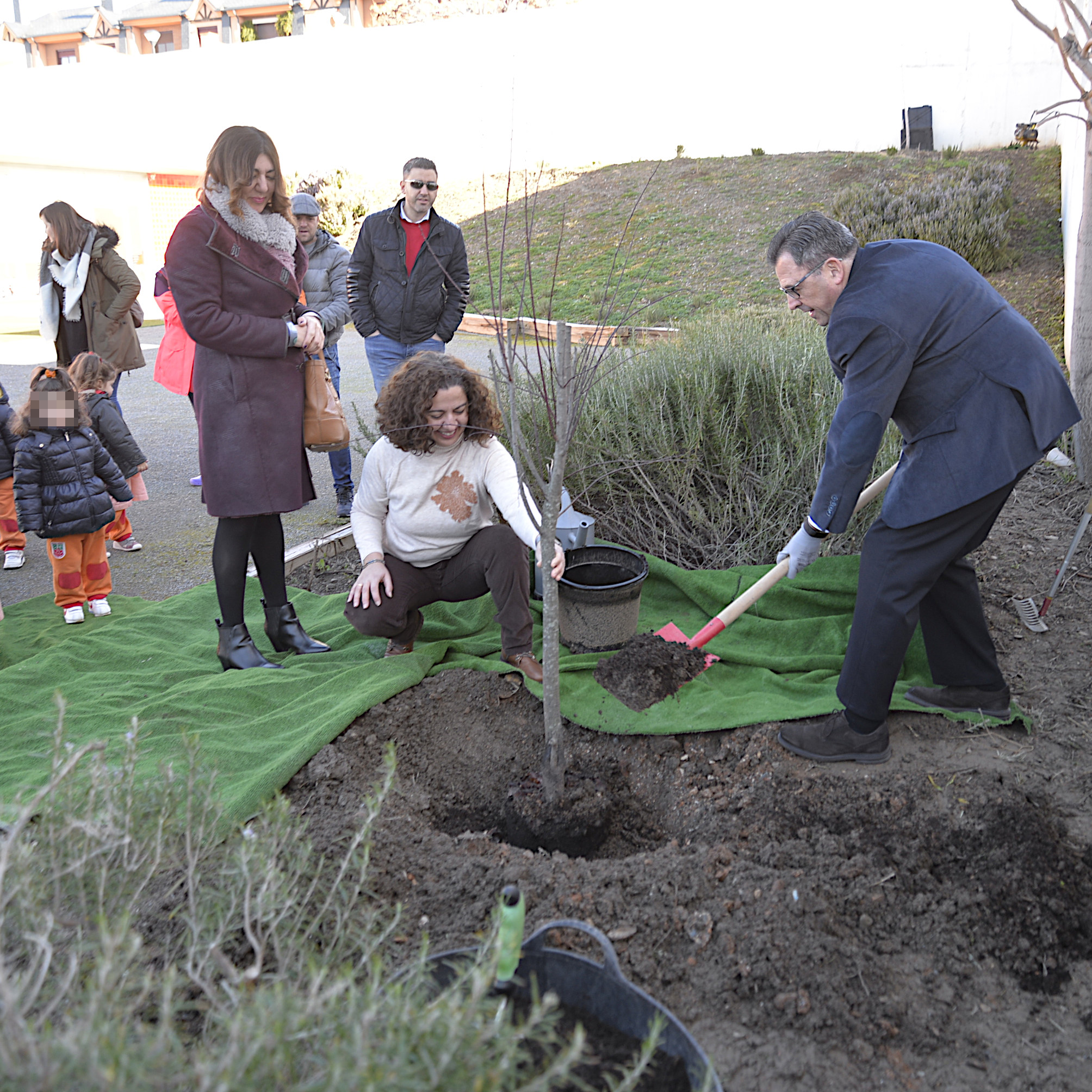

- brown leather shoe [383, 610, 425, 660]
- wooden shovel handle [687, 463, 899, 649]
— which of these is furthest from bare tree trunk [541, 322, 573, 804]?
brown leather shoe [383, 610, 425, 660]

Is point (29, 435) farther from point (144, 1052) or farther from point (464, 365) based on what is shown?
point (144, 1052)

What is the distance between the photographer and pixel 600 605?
3.37m

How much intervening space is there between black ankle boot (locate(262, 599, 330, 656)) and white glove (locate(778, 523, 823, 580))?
192 centimetres

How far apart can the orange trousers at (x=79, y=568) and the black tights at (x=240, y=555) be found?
106 cm

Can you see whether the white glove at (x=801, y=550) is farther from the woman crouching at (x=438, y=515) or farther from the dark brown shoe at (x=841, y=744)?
the woman crouching at (x=438, y=515)

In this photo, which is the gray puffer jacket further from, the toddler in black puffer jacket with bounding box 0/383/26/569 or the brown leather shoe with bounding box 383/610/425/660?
the brown leather shoe with bounding box 383/610/425/660

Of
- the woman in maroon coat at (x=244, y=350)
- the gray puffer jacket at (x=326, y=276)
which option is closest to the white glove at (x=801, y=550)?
the woman in maroon coat at (x=244, y=350)

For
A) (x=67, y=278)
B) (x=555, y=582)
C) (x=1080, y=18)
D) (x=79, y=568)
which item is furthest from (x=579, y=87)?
(x=555, y=582)

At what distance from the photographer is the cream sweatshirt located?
3.28m

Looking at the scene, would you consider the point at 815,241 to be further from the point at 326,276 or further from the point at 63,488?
the point at 326,276

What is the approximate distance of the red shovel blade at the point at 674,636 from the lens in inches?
132

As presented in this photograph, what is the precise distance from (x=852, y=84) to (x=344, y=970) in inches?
886

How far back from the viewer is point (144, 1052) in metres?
0.97

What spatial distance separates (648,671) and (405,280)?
116 inches
